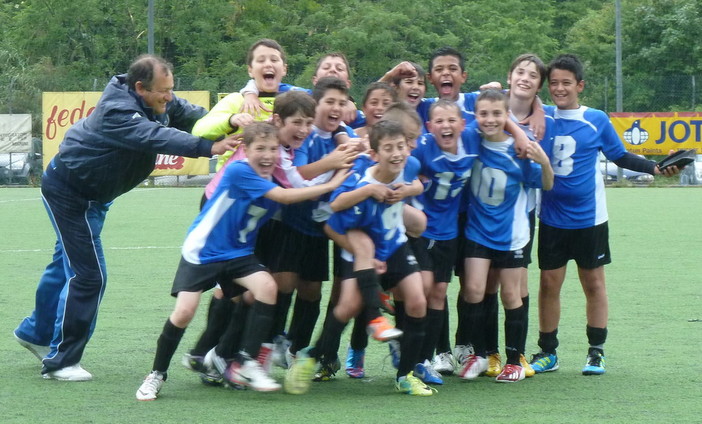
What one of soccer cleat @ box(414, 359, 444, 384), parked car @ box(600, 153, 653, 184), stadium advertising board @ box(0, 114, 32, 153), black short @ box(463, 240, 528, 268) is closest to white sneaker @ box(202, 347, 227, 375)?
soccer cleat @ box(414, 359, 444, 384)

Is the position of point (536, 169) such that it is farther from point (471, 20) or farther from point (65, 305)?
point (471, 20)

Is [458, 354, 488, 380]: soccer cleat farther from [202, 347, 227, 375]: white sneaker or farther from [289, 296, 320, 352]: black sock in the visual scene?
[202, 347, 227, 375]: white sneaker

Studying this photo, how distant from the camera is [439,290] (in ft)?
19.9

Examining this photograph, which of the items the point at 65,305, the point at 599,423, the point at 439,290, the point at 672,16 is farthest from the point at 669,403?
the point at 672,16

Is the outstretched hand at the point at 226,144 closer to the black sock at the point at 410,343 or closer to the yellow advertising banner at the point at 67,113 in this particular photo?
the black sock at the point at 410,343

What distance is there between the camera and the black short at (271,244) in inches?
237

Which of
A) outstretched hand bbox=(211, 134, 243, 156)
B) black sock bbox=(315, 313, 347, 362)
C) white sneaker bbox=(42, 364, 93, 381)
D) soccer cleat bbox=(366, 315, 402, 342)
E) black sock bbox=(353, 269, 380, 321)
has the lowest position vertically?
white sneaker bbox=(42, 364, 93, 381)

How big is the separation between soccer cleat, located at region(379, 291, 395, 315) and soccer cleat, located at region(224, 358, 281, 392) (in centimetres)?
68

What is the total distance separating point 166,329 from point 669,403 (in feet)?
8.26

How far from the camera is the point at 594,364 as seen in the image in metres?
6.20

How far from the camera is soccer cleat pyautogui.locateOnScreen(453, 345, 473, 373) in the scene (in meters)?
6.38

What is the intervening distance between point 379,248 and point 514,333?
999 mm

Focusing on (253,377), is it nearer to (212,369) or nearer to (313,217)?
(212,369)

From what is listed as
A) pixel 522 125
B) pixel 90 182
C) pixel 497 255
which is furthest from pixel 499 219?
pixel 90 182
